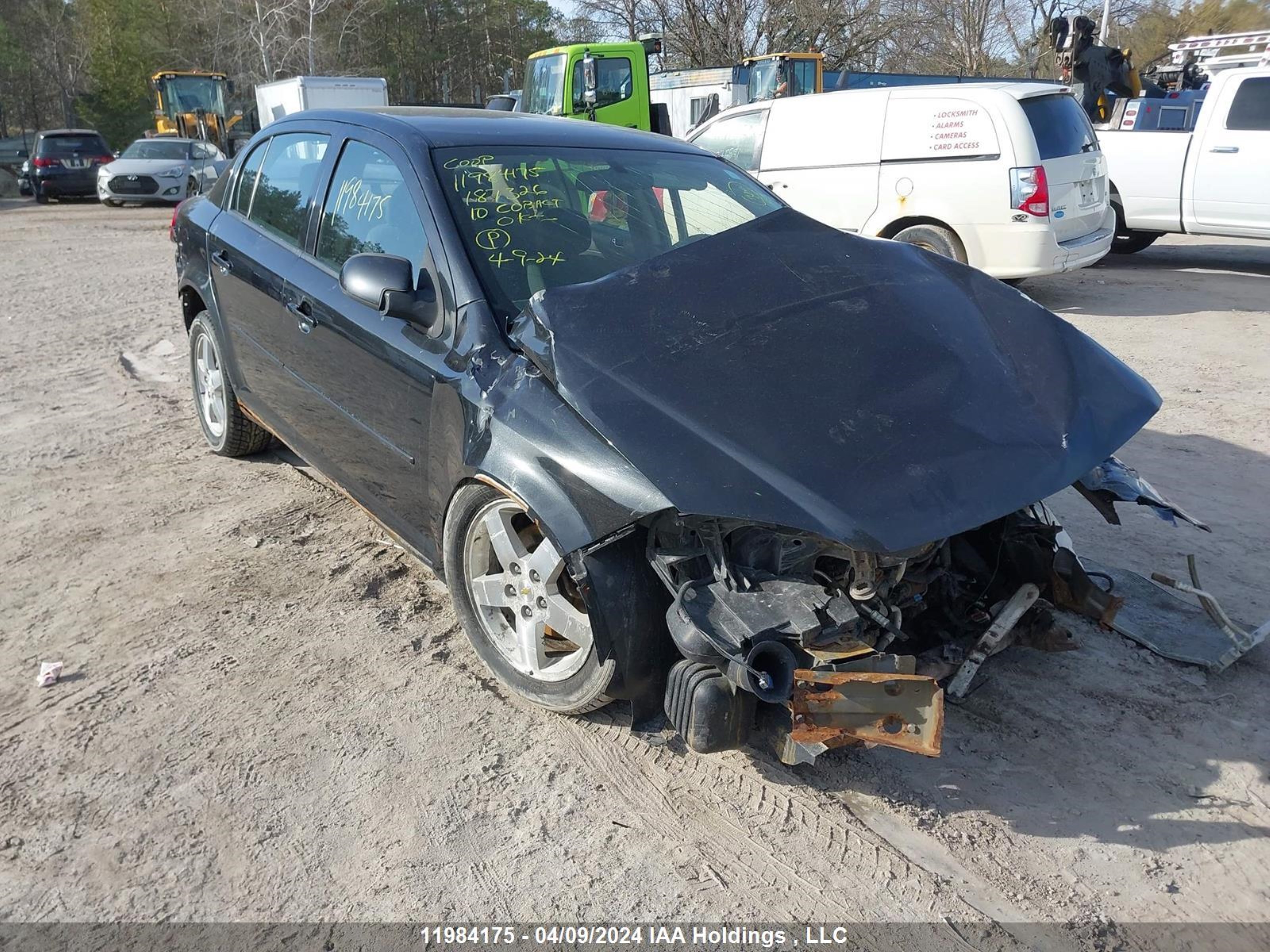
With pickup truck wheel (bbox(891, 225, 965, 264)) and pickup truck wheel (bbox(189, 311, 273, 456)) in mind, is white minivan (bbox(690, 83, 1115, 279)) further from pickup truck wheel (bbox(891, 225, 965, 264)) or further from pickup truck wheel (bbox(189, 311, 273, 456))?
pickup truck wheel (bbox(189, 311, 273, 456))

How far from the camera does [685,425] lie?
2.66 meters

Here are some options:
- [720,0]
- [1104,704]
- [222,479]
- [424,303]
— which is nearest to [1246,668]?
[1104,704]

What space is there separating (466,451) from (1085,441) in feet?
6.09

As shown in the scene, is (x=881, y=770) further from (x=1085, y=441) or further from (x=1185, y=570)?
(x=1185, y=570)

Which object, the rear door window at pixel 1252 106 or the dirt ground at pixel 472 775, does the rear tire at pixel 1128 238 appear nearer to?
the rear door window at pixel 1252 106

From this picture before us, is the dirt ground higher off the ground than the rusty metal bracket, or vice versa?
the rusty metal bracket

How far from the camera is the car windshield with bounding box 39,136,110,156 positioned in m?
24.0

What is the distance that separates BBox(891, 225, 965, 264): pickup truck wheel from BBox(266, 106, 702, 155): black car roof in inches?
192

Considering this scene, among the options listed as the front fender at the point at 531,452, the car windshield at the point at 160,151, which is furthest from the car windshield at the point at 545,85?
the front fender at the point at 531,452

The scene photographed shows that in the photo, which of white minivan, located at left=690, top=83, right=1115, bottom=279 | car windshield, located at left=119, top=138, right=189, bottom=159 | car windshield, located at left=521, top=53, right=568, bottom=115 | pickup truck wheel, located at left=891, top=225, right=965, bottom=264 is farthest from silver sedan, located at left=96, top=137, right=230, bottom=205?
pickup truck wheel, located at left=891, top=225, right=965, bottom=264

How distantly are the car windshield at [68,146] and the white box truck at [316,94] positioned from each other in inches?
161

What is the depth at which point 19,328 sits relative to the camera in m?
8.80

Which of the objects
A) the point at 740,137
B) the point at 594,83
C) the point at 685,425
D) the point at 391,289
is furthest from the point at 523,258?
the point at 594,83

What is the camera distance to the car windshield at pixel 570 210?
134 inches
